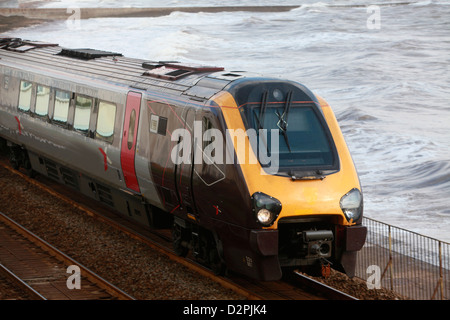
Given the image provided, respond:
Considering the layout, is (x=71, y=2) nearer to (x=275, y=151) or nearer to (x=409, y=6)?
(x=409, y=6)

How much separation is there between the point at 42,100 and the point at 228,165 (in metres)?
8.21

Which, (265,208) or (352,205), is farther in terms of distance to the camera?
(352,205)

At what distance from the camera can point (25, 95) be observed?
1911 cm

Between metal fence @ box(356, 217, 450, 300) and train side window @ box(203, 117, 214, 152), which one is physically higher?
train side window @ box(203, 117, 214, 152)

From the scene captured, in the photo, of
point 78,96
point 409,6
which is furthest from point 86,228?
point 409,6

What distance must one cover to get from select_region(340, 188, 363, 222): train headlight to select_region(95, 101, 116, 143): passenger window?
5.33 meters

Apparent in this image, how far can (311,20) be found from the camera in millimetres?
94750

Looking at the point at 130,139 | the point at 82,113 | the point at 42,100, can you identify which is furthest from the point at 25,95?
the point at 130,139

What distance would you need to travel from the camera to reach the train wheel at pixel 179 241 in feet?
44.9

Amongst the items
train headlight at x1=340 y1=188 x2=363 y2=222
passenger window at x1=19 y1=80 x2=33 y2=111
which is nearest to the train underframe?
train headlight at x1=340 y1=188 x2=363 y2=222

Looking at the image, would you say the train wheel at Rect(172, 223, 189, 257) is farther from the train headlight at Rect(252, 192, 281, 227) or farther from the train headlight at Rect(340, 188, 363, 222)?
the train headlight at Rect(340, 188, 363, 222)

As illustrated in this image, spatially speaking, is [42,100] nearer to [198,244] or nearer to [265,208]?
[198,244]

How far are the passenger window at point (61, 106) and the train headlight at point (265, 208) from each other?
7.20 m

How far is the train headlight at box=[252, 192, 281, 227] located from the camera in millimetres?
11023
